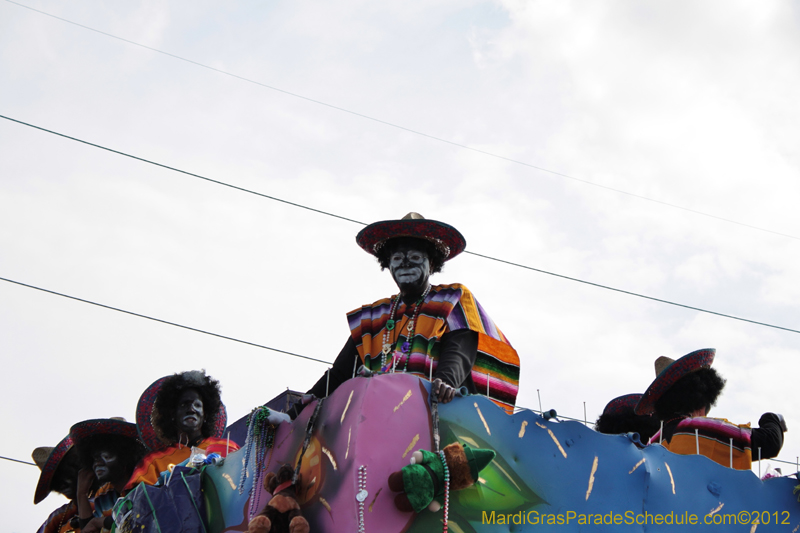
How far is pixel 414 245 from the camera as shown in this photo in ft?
17.0

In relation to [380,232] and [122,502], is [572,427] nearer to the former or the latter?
[380,232]

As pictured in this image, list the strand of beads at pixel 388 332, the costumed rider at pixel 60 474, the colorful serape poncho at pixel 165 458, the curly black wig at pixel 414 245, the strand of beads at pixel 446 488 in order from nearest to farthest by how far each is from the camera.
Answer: the strand of beads at pixel 446 488 → the strand of beads at pixel 388 332 → the curly black wig at pixel 414 245 → the colorful serape poncho at pixel 165 458 → the costumed rider at pixel 60 474

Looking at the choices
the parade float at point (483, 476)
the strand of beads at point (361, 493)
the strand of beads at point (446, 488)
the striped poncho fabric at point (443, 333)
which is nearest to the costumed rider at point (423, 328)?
the striped poncho fabric at point (443, 333)

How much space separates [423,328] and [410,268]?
404mm

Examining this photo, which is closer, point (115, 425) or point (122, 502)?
point (122, 502)

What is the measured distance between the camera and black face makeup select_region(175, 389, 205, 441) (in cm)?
588

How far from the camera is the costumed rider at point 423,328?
4781 millimetres

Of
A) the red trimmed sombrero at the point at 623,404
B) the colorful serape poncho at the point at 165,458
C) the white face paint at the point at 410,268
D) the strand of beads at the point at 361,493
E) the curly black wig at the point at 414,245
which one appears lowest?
the strand of beads at the point at 361,493

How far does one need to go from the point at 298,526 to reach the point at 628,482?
1587 millimetres

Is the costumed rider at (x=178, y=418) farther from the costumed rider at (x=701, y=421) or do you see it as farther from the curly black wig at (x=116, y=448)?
the costumed rider at (x=701, y=421)

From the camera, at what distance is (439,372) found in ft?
14.8

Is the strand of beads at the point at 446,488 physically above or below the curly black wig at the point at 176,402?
below

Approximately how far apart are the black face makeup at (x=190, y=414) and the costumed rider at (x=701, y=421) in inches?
112

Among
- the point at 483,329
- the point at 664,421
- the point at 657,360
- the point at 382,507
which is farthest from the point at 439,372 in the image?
the point at 657,360
